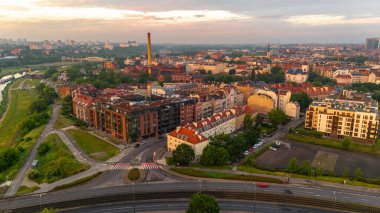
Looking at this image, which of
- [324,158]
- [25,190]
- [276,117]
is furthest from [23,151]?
[324,158]

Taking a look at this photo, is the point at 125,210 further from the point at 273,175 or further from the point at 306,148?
the point at 306,148

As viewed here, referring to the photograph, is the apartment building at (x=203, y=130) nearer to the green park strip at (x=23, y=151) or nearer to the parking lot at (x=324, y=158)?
the parking lot at (x=324, y=158)

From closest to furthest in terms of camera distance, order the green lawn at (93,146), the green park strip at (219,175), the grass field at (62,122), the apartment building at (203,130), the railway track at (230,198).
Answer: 1. the railway track at (230,198)
2. the green park strip at (219,175)
3. the apartment building at (203,130)
4. the green lawn at (93,146)
5. the grass field at (62,122)

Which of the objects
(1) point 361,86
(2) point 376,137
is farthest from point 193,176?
(1) point 361,86

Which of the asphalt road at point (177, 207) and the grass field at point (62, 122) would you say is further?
the grass field at point (62, 122)

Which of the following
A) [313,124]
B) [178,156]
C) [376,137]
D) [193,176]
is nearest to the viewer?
[193,176]

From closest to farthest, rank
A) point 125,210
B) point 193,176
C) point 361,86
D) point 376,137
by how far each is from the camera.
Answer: point 125,210, point 193,176, point 376,137, point 361,86

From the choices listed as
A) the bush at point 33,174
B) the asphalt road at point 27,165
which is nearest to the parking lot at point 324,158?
the bush at point 33,174
